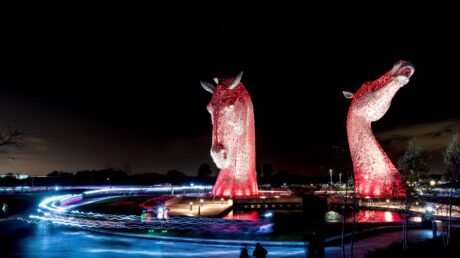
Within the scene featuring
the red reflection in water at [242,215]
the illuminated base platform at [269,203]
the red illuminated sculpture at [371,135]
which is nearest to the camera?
the red reflection in water at [242,215]

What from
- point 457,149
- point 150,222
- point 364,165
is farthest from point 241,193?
point 457,149

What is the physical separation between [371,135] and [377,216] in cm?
613

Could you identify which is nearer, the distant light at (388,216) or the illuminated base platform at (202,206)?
the distant light at (388,216)

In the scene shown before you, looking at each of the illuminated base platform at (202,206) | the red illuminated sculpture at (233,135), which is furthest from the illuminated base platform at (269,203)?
the red illuminated sculpture at (233,135)

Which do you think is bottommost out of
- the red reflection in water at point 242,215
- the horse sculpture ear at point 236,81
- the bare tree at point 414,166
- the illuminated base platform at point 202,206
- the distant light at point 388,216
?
the distant light at point 388,216

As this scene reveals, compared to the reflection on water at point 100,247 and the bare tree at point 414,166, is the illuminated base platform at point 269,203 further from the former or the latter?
the bare tree at point 414,166

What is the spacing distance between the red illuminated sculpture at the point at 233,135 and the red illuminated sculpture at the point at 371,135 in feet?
20.1

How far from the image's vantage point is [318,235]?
8680 mm

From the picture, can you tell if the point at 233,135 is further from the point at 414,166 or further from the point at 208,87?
the point at 414,166

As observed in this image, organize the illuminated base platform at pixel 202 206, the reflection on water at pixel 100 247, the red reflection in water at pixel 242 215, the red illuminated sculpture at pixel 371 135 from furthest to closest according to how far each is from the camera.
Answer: the red illuminated sculpture at pixel 371 135 < the illuminated base platform at pixel 202 206 < the red reflection in water at pixel 242 215 < the reflection on water at pixel 100 247

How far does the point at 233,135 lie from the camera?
23156 millimetres

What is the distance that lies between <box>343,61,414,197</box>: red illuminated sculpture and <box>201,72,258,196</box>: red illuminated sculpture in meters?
6.12

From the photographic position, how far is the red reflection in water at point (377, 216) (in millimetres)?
17823

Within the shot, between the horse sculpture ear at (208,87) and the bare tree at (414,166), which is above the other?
the horse sculpture ear at (208,87)
